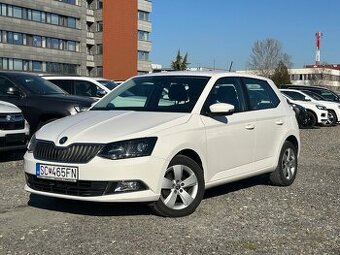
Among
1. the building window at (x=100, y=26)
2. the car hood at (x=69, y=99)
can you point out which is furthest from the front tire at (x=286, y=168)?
the building window at (x=100, y=26)

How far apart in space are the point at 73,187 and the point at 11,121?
4.40 meters

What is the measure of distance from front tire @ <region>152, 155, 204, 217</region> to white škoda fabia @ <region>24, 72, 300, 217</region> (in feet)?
Answer: 0.04

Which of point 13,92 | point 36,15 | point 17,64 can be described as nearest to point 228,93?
point 13,92

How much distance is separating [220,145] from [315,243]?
5.92ft

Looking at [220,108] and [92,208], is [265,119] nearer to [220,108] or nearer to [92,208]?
[220,108]

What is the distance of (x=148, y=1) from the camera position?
8038 cm

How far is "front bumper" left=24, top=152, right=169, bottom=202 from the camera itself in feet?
18.2

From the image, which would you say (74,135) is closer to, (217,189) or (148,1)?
(217,189)

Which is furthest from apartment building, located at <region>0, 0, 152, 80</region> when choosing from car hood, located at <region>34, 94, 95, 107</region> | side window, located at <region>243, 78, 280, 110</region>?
side window, located at <region>243, 78, 280, 110</region>

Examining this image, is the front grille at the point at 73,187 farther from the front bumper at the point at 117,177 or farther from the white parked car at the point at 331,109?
the white parked car at the point at 331,109

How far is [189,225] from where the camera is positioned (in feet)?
18.7

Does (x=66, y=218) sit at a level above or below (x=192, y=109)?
below

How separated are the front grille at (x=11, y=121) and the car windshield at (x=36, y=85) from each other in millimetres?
1733

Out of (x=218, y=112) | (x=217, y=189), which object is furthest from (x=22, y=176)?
(x=218, y=112)
